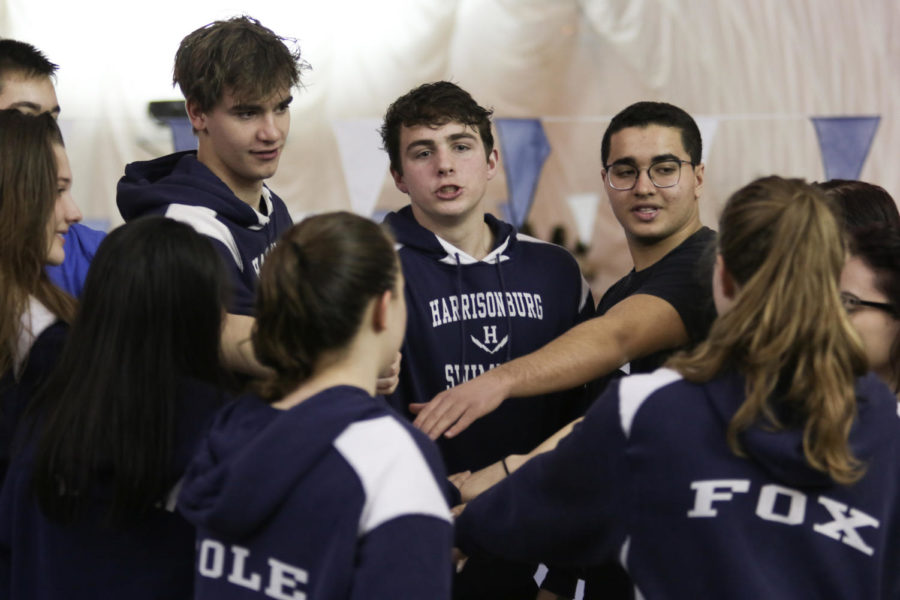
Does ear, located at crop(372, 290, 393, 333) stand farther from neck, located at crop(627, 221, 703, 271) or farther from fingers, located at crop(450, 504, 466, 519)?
neck, located at crop(627, 221, 703, 271)

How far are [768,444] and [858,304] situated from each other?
0.61 m

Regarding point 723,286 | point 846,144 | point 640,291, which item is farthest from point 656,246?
point 846,144

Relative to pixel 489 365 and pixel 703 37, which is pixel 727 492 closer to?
pixel 489 365

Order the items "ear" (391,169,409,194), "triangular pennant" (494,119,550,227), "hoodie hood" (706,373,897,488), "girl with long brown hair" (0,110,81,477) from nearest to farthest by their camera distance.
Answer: "hoodie hood" (706,373,897,488) < "girl with long brown hair" (0,110,81,477) < "ear" (391,169,409,194) < "triangular pennant" (494,119,550,227)

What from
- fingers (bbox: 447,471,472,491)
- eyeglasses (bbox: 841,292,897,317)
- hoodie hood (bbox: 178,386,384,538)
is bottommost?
fingers (bbox: 447,471,472,491)

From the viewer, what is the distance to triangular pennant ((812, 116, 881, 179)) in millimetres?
4398

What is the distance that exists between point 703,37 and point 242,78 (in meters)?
2.59

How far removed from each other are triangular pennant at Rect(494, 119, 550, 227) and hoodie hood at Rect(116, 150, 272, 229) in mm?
1918

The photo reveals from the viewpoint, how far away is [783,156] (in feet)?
14.3

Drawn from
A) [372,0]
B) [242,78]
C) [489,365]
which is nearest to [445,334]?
[489,365]

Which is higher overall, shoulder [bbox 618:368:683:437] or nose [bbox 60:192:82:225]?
nose [bbox 60:192:82:225]

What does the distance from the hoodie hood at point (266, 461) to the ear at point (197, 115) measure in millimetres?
1224

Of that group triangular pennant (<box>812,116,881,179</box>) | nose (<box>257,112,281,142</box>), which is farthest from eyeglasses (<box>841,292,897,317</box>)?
triangular pennant (<box>812,116,881,179</box>)

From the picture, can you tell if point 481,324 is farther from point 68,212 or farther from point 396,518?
point 396,518
